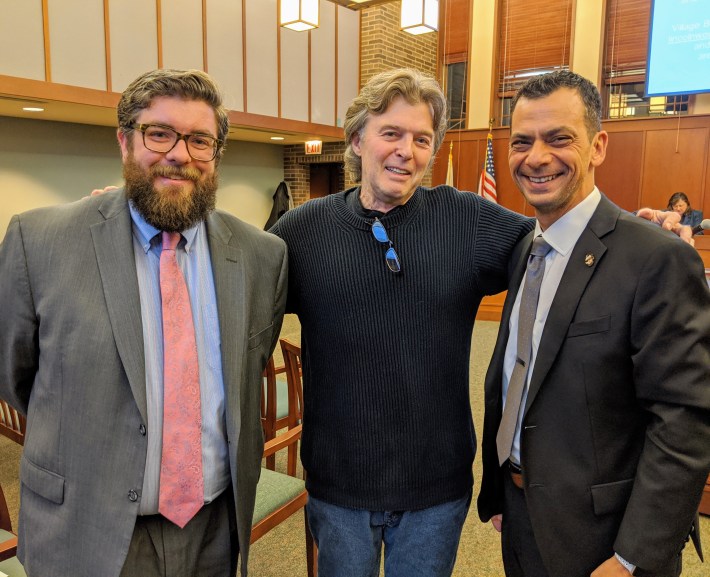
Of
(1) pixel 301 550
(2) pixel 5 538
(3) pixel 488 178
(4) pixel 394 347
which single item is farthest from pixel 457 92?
(2) pixel 5 538

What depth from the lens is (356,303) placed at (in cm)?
152

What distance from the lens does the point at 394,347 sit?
Answer: 58.9 inches

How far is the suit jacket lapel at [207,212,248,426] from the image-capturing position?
4.30 feet

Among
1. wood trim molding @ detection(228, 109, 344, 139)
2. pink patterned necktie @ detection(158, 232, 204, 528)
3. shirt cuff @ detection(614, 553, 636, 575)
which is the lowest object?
shirt cuff @ detection(614, 553, 636, 575)

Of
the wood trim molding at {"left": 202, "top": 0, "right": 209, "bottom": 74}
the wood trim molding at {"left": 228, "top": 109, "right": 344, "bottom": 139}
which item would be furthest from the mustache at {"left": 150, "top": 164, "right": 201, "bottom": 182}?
the wood trim molding at {"left": 202, "top": 0, "right": 209, "bottom": 74}

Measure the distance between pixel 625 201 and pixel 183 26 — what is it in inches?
270

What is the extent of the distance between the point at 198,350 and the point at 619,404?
936 millimetres

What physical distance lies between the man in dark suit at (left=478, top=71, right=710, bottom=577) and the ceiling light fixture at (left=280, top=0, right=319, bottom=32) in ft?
17.9

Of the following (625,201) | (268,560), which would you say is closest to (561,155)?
(268,560)

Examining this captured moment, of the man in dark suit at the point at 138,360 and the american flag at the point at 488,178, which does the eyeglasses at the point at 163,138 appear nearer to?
the man in dark suit at the point at 138,360

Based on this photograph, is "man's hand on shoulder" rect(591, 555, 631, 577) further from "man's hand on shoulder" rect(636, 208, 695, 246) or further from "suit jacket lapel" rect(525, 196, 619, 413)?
"man's hand on shoulder" rect(636, 208, 695, 246)

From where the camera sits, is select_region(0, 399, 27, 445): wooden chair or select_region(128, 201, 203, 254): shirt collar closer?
select_region(128, 201, 203, 254): shirt collar

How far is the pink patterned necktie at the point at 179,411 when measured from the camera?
1.25m

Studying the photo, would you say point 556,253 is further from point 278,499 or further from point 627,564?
point 278,499
